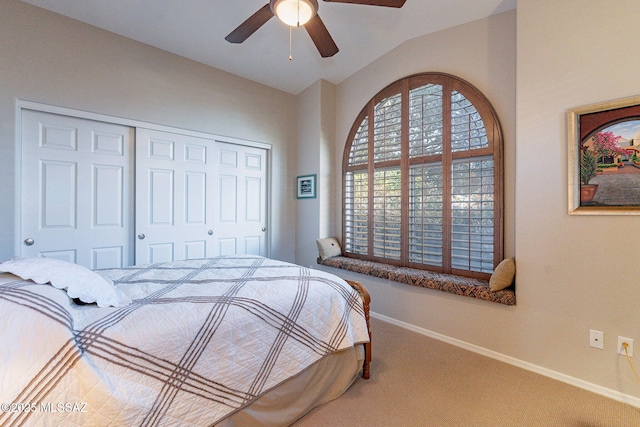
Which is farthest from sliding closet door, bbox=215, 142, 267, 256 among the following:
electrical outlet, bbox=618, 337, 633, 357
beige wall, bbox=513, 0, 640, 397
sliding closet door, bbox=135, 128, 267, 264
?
electrical outlet, bbox=618, 337, 633, 357

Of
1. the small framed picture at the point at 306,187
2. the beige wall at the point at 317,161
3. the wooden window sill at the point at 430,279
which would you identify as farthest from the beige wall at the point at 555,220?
the small framed picture at the point at 306,187

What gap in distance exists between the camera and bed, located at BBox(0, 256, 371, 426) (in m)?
0.94

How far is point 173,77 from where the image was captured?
3.12m

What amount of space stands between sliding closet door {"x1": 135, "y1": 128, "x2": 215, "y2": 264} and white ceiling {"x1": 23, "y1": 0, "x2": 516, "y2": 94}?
96 centimetres

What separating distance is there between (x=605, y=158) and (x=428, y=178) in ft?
4.39

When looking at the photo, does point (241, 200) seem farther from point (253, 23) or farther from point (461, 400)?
point (461, 400)

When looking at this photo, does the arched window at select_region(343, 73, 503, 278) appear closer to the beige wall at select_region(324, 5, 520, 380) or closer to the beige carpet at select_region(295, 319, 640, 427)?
the beige wall at select_region(324, 5, 520, 380)

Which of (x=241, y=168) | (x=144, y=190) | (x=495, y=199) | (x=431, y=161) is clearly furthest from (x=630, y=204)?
(x=144, y=190)

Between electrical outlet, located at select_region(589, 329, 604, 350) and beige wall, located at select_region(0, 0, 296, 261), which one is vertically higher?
beige wall, located at select_region(0, 0, 296, 261)

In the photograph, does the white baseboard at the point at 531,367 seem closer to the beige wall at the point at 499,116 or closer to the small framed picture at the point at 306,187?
the beige wall at the point at 499,116

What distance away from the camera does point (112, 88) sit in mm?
2729

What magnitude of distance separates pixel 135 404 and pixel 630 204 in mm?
2883

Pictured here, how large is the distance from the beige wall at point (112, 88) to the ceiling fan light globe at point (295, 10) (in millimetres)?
1859

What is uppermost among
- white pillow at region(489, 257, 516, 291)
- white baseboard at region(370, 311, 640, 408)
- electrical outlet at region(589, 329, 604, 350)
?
white pillow at region(489, 257, 516, 291)
